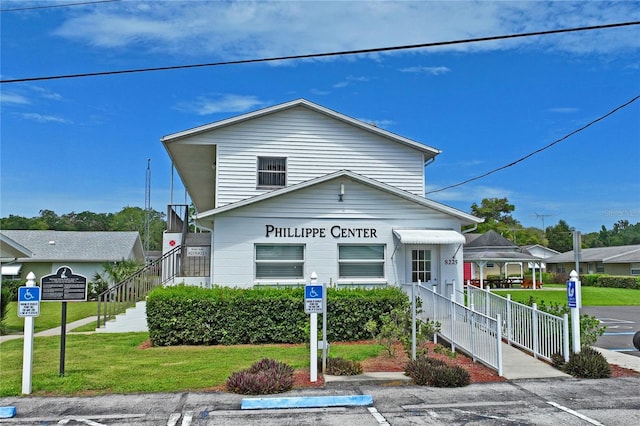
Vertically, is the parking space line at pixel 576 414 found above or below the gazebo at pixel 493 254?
below

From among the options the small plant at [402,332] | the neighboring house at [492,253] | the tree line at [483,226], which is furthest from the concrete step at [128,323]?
the tree line at [483,226]

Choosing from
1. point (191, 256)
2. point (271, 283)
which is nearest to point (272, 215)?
point (271, 283)

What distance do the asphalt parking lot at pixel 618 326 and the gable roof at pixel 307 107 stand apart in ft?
26.6

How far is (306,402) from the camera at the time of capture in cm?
767

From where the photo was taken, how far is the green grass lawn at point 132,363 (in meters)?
8.72

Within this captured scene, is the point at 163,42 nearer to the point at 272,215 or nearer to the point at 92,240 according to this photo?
the point at 272,215

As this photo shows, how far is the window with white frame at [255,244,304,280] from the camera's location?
587 inches

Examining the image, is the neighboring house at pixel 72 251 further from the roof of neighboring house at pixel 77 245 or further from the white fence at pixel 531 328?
the white fence at pixel 531 328

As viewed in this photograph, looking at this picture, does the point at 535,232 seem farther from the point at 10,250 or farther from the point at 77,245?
the point at 10,250

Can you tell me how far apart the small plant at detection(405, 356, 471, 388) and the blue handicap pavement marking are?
4.99 feet

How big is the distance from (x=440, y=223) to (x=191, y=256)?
808 cm

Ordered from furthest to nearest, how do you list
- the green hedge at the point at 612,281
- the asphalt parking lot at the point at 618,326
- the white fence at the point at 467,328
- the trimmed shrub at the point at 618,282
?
the green hedge at the point at 612,281 < the trimmed shrub at the point at 618,282 < the asphalt parking lot at the point at 618,326 < the white fence at the point at 467,328

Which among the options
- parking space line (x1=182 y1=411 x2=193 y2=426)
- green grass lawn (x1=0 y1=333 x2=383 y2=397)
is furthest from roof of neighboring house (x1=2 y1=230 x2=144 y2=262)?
parking space line (x1=182 y1=411 x2=193 y2=426)

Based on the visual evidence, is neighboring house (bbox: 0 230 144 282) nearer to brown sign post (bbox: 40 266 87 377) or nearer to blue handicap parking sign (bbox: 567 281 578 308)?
brown sign post (bbox: 40 266 87 377)
